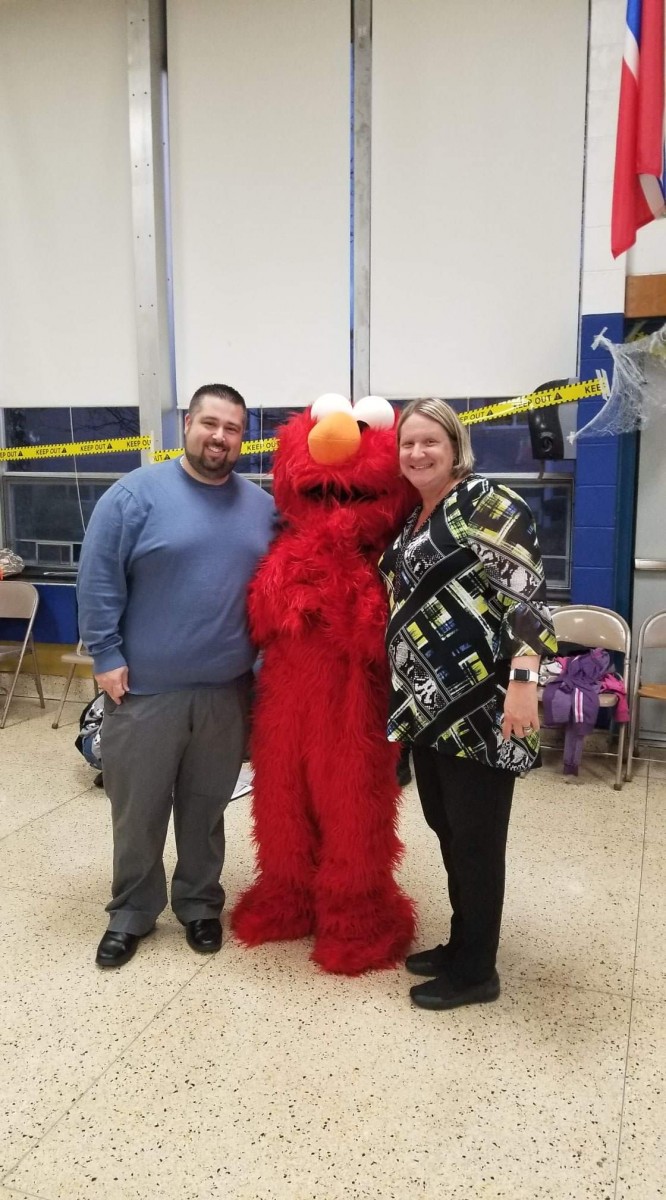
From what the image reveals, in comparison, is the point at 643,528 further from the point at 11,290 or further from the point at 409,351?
the point at 11,290

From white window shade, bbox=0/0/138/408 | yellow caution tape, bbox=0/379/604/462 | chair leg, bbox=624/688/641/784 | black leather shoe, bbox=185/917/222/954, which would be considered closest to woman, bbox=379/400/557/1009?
black leather shoe, bbox=185/917/222/954

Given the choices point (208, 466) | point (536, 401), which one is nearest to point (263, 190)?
point (536, 401)

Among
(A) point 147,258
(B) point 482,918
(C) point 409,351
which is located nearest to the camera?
(B) point 482,918

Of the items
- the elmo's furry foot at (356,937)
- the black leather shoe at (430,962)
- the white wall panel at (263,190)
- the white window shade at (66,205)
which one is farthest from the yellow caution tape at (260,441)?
the black leather shoe at (430,962)

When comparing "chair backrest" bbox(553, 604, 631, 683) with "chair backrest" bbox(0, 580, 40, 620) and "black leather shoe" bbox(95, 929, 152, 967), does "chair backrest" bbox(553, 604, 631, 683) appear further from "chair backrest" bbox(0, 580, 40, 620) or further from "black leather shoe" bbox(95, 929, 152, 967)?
"chair backrest" bbox(0, 580, 40, 620)

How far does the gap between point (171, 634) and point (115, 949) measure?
0.91 metres

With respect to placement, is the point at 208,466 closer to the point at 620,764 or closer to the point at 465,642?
the point at 465,642

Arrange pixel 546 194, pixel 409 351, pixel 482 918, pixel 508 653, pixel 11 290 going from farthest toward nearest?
pixel 11 290, pixel 409 351, pixel 546 194, pixel 482 918, pixel 508 653

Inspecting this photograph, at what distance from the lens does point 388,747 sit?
2176 mm

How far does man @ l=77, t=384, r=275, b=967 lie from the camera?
215 centimetres

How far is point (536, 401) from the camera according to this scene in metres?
4.07

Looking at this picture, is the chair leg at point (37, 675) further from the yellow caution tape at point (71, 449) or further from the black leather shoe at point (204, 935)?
the black leather shoe at point (204, 935)

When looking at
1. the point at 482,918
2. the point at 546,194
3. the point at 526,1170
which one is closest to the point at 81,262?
the point at 546,194

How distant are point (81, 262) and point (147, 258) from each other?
519 millimetres
